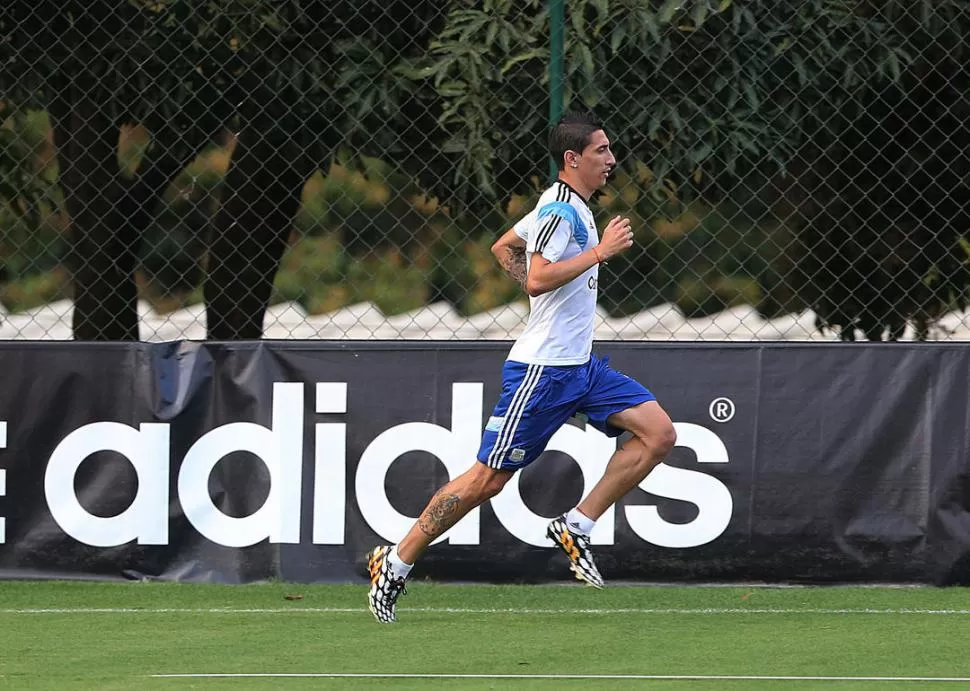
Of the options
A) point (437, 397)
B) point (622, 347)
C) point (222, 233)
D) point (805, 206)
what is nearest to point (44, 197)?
point (222, 233)

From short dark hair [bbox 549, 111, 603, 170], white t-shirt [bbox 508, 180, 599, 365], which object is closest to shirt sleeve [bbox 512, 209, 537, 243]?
white t-shirt [bbox 508, 180, 599, 365]

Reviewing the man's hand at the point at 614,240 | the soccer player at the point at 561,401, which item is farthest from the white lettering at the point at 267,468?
the man's hand at the point at 614,240

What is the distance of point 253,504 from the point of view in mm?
7559

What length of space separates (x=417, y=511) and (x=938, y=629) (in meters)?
2.38

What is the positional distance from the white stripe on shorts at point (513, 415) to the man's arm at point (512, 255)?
0.47m

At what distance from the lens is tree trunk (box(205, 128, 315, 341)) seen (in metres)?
8.59

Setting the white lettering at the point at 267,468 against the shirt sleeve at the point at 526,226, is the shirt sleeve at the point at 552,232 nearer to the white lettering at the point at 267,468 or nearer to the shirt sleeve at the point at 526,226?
the shirt sleeve at the point at 526,226

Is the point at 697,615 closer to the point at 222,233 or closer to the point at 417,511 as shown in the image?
the point at 417,511

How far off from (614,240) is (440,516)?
1.22 m

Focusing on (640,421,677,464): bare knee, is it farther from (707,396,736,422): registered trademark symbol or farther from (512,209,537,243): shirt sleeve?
(707,396,736,422): registered trademark symbol

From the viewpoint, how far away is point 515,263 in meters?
6.61

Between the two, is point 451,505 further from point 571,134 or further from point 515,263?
point 571,134

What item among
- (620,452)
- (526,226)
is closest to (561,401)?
(620,452)

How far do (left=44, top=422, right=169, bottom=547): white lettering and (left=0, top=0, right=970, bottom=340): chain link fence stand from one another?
1.10 m
